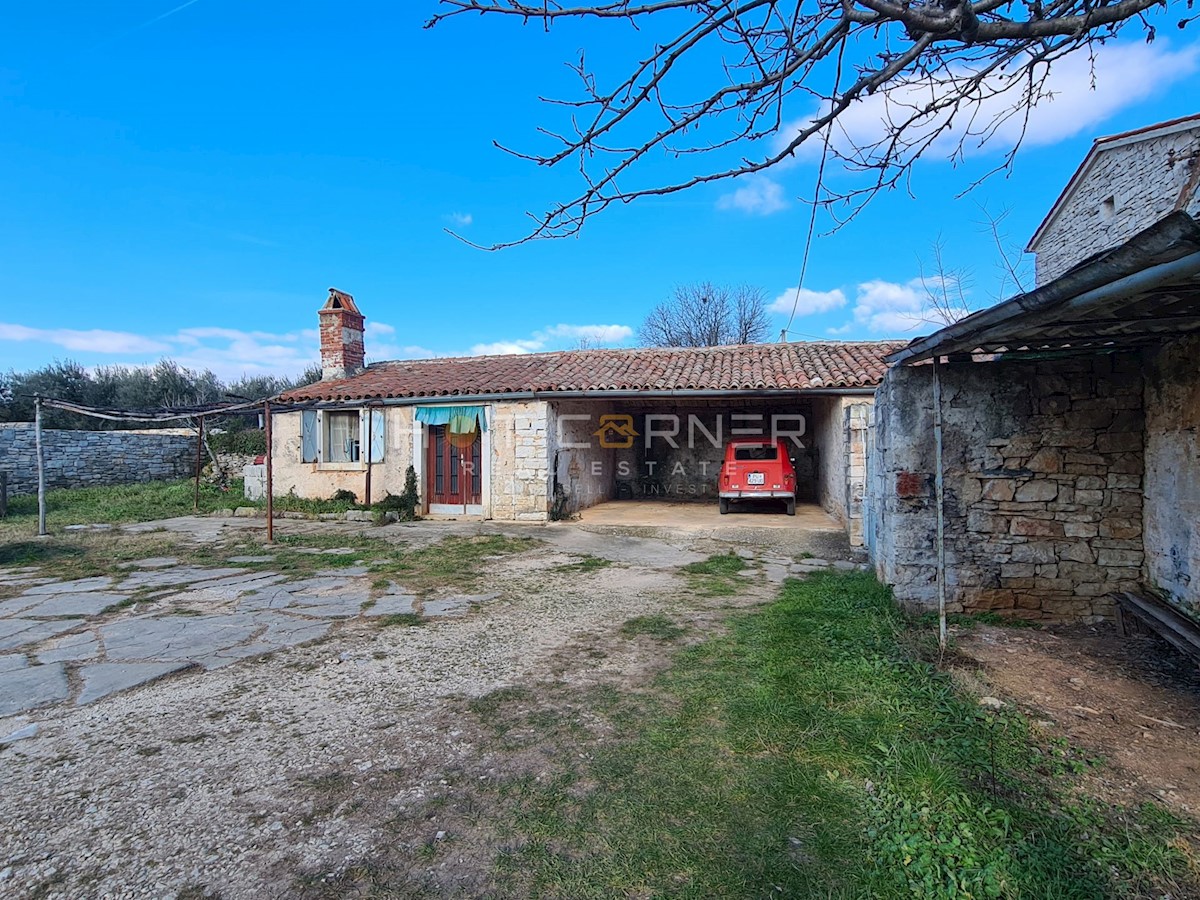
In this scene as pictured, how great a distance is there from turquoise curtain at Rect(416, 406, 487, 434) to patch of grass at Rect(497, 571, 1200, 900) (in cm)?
903

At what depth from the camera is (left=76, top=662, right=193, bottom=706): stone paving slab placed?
3.60 metres

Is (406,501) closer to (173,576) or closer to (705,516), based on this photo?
(173,576)

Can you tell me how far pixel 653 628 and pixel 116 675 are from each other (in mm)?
3719

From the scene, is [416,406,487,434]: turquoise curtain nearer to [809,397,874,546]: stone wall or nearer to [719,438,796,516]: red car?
[719,438,796,516]: red car

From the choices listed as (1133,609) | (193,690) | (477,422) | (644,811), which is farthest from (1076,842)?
(477,422)

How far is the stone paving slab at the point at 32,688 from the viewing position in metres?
3.43

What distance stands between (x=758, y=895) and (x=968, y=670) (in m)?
2.57

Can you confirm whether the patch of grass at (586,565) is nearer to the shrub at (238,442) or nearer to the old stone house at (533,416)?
the old stone house at (533,416)

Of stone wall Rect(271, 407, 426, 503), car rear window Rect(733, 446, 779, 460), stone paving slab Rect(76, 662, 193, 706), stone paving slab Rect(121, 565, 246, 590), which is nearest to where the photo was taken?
stone paving slab Rect(76, 662, 193, 706)

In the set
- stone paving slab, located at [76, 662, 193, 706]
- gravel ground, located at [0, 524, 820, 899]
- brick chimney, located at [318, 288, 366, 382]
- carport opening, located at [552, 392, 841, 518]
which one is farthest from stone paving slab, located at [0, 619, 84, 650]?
brick chimney, located at [318, 288, 366, 382]

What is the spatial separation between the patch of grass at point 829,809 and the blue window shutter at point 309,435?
1168 cm

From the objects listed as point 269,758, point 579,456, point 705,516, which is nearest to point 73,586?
point 269,758

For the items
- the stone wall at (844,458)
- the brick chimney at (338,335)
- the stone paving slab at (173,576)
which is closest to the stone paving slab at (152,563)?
the stone paving slab at (173,576)

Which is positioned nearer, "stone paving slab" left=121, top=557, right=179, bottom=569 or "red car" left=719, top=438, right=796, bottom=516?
"stone paving slab" left=121, top=557, right=179, bottom=569
